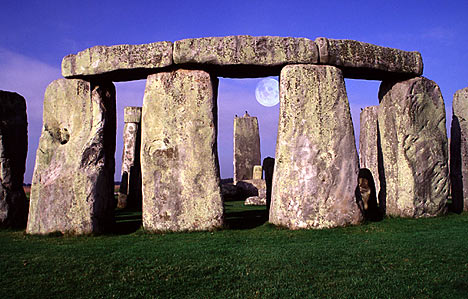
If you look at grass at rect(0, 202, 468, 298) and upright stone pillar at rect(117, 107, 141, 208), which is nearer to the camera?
grass at rect(0, 202, 468, 298)

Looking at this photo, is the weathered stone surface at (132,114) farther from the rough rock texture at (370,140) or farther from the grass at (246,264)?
the grass at (246,264)

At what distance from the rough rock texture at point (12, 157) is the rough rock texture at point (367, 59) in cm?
544

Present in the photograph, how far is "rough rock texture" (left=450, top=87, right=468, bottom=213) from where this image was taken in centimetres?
793

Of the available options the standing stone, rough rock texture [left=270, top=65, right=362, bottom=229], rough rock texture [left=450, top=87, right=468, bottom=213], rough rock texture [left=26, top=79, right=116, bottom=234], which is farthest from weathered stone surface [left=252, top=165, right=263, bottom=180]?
rough rock texture [left=26, top=79, right=116, bottom=234]

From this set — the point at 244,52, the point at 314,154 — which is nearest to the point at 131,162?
the point at 244,52

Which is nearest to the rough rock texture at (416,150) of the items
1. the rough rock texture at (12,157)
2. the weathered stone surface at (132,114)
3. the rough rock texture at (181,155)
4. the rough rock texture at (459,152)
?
the rough rock texture at (459,152)

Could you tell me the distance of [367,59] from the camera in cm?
679

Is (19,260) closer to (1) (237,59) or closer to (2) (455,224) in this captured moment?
(1) (237,59)

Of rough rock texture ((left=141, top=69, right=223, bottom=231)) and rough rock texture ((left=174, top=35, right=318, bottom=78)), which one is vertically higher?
rough rock texture ((left=174, top=35, right=318, bottom=78))

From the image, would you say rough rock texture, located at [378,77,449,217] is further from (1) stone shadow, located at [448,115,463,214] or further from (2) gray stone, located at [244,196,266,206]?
(2) gray stone, located at [244,196,266,206]

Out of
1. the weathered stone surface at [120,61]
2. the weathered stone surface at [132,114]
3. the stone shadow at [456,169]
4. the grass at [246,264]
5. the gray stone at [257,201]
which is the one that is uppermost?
the weathered stone surface at [132,114]

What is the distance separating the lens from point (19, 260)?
462 centimetres

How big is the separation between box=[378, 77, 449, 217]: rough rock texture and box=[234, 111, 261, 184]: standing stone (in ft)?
30.6

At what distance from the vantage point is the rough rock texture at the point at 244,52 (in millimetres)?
6324
